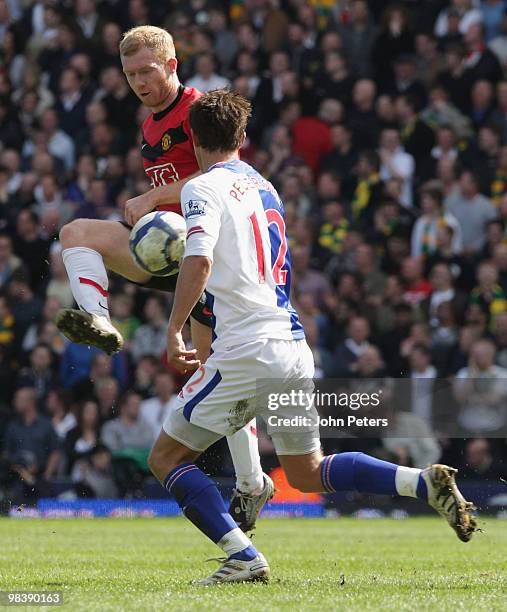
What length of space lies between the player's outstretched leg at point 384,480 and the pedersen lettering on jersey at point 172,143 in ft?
5.94

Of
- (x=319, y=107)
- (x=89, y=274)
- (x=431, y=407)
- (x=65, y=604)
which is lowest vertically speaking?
(x=431, y=407)

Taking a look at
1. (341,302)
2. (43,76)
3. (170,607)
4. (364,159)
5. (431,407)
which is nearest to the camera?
(170,607)

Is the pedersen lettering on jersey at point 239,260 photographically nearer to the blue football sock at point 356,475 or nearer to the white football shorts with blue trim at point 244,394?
the white football shorts with blue trim at point 244,394

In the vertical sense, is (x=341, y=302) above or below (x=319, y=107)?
below

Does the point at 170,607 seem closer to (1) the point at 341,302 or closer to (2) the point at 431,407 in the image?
(2) the point at 431,407

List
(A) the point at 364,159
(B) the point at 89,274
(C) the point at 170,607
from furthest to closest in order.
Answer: (A) the point at 364,159 < (B) the point at 89,274 < (C) the point at 170,607

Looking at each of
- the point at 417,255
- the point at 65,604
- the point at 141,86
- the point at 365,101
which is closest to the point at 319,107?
the point at 365,101

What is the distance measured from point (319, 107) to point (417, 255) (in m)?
2.84

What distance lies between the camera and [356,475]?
6.33m

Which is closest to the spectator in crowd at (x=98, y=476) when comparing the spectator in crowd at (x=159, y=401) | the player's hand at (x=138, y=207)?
the spectator in crowd at (x=159, y=401)

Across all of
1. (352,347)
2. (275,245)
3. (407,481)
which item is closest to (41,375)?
(352,347)

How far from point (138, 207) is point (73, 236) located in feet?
1.54

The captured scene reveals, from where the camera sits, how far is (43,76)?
18.1 meters

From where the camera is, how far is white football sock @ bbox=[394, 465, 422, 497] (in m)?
6.18
